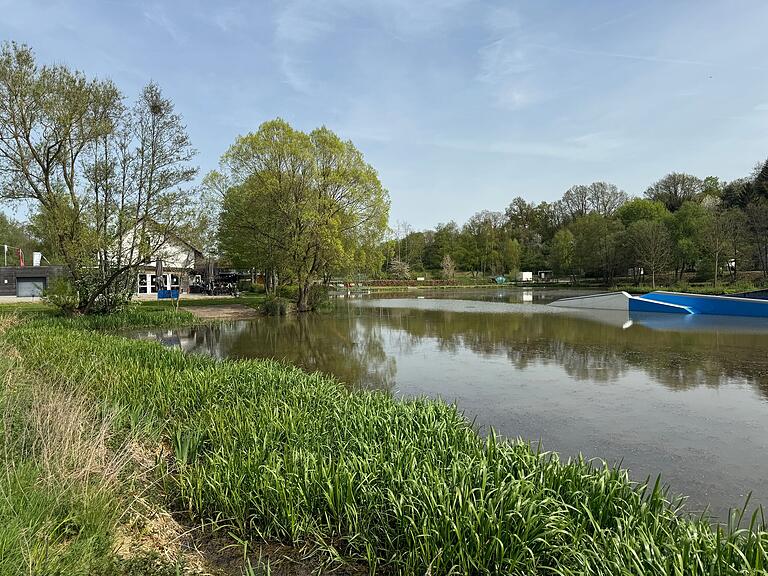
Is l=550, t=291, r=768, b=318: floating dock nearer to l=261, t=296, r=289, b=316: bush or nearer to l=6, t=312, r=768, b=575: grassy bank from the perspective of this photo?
l=261, t=296, r=289, b=316: bush

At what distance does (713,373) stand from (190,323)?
1798 centimetres

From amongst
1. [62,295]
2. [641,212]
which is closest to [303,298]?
[62,295]

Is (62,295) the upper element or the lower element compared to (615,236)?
lower

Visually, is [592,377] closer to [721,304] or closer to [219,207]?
[721,304]

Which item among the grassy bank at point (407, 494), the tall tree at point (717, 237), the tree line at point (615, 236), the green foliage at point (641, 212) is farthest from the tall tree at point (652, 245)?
the grassy bank at point (407, 494)

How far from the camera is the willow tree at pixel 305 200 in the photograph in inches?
1004

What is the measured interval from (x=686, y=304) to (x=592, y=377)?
1834 centimetres

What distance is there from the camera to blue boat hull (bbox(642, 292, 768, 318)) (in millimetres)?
21719

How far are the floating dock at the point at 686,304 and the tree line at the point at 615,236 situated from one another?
14.0 metres

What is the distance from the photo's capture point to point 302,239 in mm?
25406

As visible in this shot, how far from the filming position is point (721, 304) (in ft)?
75.4

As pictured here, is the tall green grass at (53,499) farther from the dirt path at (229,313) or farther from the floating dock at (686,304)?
the floating dock at (686,304)

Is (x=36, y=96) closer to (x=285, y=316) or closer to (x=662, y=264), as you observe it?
(x=285, y=316)

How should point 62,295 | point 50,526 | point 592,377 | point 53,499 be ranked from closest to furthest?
point 50,526 < point 53,499 < point 592,377 < point 62,295
